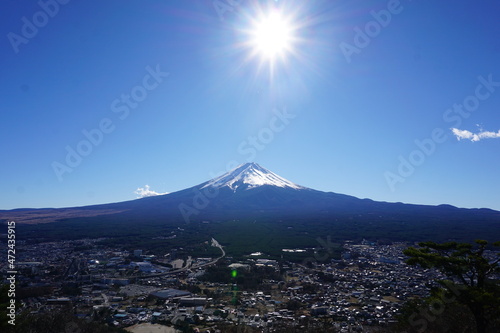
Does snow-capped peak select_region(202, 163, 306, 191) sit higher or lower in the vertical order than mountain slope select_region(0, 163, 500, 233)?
higher

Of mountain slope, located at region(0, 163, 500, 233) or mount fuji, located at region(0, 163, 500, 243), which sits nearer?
mount fuji, located at region(0, 163, 500, 243)

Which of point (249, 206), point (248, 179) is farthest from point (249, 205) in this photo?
point (248, 179)

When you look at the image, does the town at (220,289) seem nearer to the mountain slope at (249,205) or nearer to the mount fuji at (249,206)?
the mount fuji at (249,206)

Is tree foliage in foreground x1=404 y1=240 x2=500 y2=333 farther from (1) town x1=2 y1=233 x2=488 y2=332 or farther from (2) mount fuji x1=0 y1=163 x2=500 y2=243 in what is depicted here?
(2) mount fuji x1=0 y1=163 x2=500 y2=243

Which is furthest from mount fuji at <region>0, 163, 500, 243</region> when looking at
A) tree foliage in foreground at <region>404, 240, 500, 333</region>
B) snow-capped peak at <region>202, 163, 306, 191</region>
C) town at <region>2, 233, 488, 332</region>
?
tree foliage in foreground at <region>404, 240, 500, 333</region>

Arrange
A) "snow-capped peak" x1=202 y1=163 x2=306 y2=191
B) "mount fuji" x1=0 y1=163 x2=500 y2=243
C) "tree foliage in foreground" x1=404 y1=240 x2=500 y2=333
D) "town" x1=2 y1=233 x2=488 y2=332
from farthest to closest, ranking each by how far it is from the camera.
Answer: "snow-capped peak" x1=202 y1=163 x2=306 y2=191 < "mount fuji" x1=0 y1=163 x2=500 y2=243 < "town" x1=2 y1=233 x2=488 y2=332 < "tree foliage in foreground" x1=404 y1=240 x2=500 y2=333

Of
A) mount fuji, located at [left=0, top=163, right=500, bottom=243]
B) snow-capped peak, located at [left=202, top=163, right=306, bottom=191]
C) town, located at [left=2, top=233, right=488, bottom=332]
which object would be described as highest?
snow-capped peak, located at [left=202, top=163, right=306, bottom=191]

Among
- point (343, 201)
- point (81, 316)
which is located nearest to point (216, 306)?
point (81, 316)

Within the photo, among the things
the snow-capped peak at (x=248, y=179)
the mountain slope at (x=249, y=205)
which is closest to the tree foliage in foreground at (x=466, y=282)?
the mountain slope at (x=249, y=205)

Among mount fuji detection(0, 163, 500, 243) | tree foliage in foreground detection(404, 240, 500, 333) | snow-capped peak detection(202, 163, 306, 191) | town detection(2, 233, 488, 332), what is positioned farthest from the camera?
snow-capped peak detection(202, 163, 306, 191)
